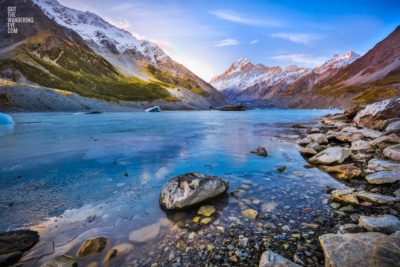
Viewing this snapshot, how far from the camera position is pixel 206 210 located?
22.0ft

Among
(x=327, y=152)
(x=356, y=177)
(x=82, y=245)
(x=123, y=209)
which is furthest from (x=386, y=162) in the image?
(x=82, y=245)

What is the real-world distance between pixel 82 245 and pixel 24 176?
7.40 m

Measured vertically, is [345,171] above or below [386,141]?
below

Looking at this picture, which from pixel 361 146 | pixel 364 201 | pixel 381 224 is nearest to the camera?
pixel 381 224

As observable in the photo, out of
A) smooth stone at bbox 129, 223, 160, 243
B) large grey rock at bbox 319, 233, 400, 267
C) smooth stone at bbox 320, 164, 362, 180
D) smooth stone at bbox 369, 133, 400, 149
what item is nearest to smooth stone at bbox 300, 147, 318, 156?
smooth stone at bbox 369, 133, 400, 149

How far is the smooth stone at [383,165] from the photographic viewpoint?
A: 913 cm

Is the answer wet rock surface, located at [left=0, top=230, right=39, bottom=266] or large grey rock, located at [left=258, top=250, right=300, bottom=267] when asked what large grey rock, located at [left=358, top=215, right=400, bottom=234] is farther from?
wet rock surface, located at [left=0, top=230, right=39, bottom=266]

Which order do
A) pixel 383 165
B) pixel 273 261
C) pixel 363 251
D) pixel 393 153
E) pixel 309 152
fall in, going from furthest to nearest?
pixel 309 152 → pixel 393 153 → pixel 383 165 → pixel 273 261 → pixel 363 251

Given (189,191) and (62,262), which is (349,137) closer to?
(189,191)

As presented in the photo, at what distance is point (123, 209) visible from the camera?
6.93 meters

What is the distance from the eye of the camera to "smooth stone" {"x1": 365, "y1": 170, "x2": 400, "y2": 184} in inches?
316

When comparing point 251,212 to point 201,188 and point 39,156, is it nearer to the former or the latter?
point 201,188

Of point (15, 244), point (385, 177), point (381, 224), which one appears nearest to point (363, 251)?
point (381, 224)

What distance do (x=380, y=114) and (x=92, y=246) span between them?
28529mm
